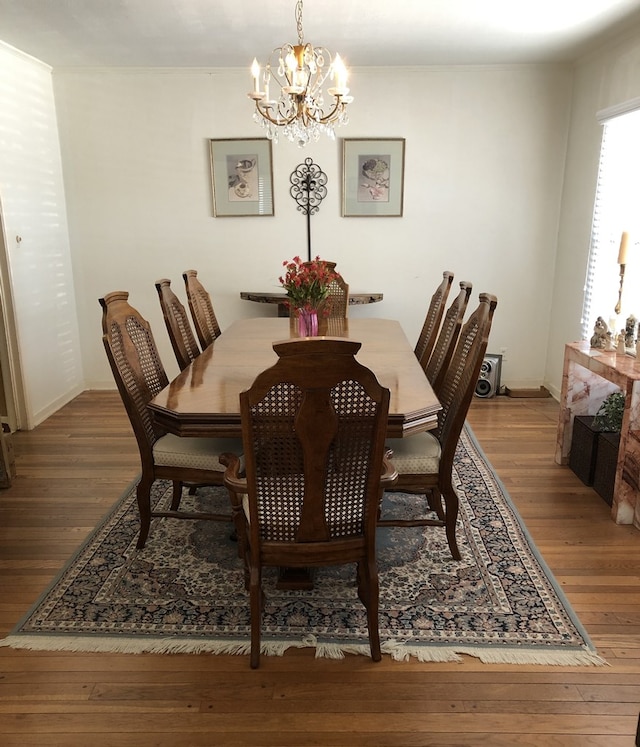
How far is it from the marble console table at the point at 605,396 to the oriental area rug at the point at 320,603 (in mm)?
524

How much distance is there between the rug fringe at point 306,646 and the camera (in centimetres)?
197

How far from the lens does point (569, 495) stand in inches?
123

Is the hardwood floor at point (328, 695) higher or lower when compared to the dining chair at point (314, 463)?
lower

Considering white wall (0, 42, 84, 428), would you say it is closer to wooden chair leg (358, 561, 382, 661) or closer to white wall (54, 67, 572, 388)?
white wall (54, 67, 572, 388)

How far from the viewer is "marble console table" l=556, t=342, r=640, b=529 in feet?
9.02

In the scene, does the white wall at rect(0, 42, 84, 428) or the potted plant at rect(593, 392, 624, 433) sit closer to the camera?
the potted plant at rect(593, 392, 624, 433)

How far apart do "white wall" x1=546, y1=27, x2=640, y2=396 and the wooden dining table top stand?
65.5 inches

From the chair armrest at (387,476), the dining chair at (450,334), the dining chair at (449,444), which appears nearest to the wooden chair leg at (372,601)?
the chair armrest at (387,476)

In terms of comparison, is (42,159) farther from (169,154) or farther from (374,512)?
(374,512)

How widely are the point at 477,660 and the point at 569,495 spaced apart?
4.69 ft

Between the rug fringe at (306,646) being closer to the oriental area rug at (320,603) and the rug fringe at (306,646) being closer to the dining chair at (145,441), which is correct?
the oriental area rug at (320,603)

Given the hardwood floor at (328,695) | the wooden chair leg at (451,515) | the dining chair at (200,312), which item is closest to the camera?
the hardwood floor at (328,695)

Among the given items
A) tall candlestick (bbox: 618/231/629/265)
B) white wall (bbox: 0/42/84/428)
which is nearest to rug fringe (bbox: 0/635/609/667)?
tall candlestick (bbox: 618/231/629/265)

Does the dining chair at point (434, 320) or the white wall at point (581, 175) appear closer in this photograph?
the dining chair at point (434, 320)
